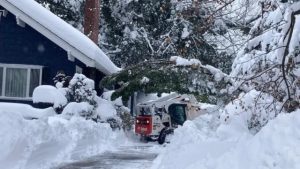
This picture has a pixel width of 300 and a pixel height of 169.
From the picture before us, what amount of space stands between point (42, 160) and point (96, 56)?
281 inches

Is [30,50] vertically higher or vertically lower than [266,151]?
higher

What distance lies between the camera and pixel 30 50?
19.1 meters

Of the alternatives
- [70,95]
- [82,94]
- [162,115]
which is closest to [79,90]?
[82,94]

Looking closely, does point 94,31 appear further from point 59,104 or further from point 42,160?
point 42,160

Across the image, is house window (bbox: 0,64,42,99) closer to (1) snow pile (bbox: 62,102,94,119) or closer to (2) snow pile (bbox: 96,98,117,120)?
(2) snow pile (bbox: 96,98,117,120)

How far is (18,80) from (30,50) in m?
1.13

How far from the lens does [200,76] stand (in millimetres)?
12297

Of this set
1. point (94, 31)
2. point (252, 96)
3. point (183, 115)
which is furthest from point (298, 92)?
point (94, 31)

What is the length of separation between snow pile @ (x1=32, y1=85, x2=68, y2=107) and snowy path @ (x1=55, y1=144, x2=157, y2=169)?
2172mm

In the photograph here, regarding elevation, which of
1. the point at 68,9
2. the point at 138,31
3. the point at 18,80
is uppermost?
the point at 68,9

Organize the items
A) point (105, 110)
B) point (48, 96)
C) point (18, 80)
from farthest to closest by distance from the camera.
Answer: point (18, 80) < point (105, 110) < point (48, 96)

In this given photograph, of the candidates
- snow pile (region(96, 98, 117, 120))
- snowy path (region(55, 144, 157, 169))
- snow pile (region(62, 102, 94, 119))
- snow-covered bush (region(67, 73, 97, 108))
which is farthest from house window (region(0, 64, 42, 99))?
snowy path (region(55, 144, 157, 169))

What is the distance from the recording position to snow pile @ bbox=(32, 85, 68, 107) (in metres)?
16.3

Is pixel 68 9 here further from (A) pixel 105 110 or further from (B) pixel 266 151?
(B) pixel 266 151
